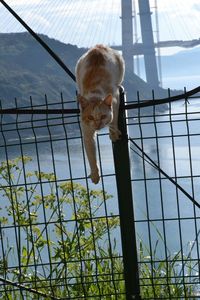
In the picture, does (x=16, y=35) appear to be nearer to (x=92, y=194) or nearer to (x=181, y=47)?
(x=181, y=47)

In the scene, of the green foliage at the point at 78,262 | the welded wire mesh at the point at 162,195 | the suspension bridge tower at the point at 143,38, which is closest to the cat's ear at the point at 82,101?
the welded wire mesh at the point at 162,195

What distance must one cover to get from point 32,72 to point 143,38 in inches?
84.6

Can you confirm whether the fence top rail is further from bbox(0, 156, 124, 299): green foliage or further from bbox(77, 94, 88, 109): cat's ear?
bbox(0, 156, 124, 299): green foliage

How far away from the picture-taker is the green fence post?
8.58ft

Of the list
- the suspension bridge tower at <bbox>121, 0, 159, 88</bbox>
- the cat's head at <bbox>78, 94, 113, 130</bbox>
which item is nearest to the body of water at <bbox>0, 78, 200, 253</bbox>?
the cat's head at <bbox>78, 94, 113, 130</bbox>

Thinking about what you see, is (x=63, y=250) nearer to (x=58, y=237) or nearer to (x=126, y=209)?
(x=126, y=209)

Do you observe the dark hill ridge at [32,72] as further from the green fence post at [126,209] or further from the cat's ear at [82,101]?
the cat's ear at [82,101]

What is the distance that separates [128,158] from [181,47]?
3.22 metres

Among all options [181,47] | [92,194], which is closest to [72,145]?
[92,194]

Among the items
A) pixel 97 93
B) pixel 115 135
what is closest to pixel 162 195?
pixel 115 135

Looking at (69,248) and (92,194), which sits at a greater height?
(92,194)

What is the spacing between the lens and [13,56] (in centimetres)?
645

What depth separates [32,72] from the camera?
6.07 meters

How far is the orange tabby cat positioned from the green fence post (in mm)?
39
